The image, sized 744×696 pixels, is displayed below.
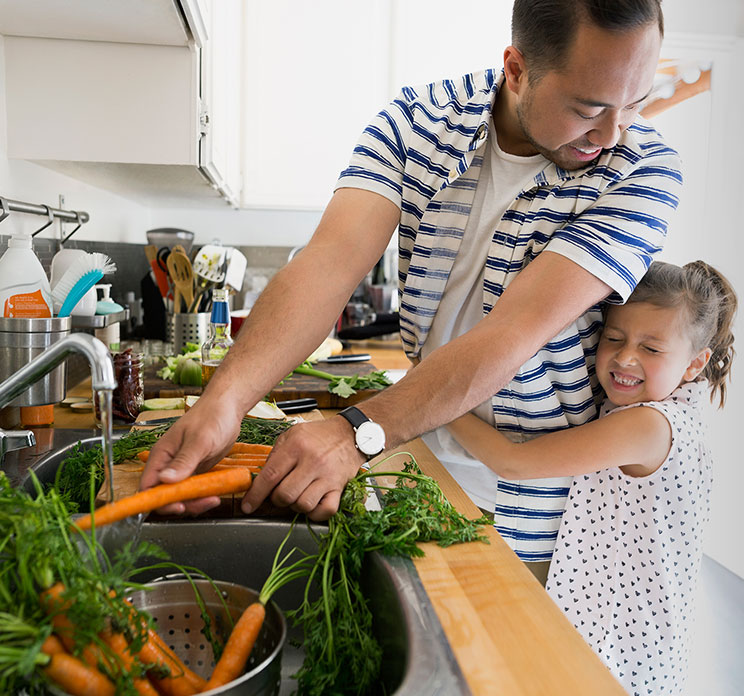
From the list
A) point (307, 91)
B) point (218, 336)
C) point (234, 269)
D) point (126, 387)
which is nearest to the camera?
point (126, 387)

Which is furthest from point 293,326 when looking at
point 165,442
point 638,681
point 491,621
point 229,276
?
point 229,276

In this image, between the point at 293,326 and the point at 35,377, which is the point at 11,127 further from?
the point at 35,377

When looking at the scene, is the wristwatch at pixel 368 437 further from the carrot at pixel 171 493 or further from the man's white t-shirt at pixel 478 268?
the man's white t-shirt at pixel 478 268

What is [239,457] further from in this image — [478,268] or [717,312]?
[717,312]

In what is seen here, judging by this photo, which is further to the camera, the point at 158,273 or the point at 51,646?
the point at 158,273

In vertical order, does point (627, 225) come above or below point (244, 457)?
above

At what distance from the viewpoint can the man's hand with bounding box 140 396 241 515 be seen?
0.86 m

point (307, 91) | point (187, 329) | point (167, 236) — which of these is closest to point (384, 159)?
point (187, 329)

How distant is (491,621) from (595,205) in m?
0.70

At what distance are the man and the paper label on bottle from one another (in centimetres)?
45

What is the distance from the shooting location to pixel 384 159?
4.19 ft

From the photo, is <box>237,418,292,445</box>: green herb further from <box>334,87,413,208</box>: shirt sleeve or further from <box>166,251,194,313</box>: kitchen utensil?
<box>166,251,194,313</box>: kitchen utensil

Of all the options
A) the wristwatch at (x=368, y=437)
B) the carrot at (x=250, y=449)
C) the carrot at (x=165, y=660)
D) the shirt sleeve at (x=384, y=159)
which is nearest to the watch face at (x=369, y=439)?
the wristwatch at (x=368, y=437)

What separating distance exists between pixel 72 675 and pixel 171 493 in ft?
0.92
